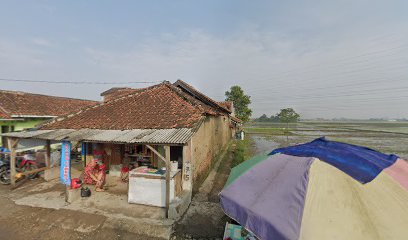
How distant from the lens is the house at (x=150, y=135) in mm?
7828

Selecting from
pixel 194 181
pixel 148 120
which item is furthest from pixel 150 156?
pixel 194 181

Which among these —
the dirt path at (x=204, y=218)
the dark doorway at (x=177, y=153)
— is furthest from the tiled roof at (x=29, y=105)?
the dirt path at (x=204, y=218)

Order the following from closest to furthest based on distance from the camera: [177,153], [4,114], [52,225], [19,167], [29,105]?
[52,225]
[177,153]
[19,167]
[4,114]
[29,105]

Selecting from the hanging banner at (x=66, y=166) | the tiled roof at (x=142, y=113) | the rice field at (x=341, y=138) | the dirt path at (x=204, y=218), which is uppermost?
the tiled roof at (x=142, y=113)

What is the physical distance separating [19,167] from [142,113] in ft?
24.1

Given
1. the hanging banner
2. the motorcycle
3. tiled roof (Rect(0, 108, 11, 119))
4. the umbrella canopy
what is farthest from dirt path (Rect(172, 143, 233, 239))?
tiled roof (Rect(0, 108, 11, 119))

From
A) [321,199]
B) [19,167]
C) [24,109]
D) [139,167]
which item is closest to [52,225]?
[139,167]

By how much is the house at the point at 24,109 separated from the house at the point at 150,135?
2.51m

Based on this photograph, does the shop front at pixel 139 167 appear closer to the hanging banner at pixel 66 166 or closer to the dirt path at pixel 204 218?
the hanging banner at pixel 66 166

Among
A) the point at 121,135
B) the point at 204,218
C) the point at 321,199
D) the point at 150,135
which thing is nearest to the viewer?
the point at 321,199

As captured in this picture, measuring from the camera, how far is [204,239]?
598cm

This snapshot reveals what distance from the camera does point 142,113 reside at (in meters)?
10.6

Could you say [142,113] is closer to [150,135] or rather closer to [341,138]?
[150,135]

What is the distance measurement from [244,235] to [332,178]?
2.94m
